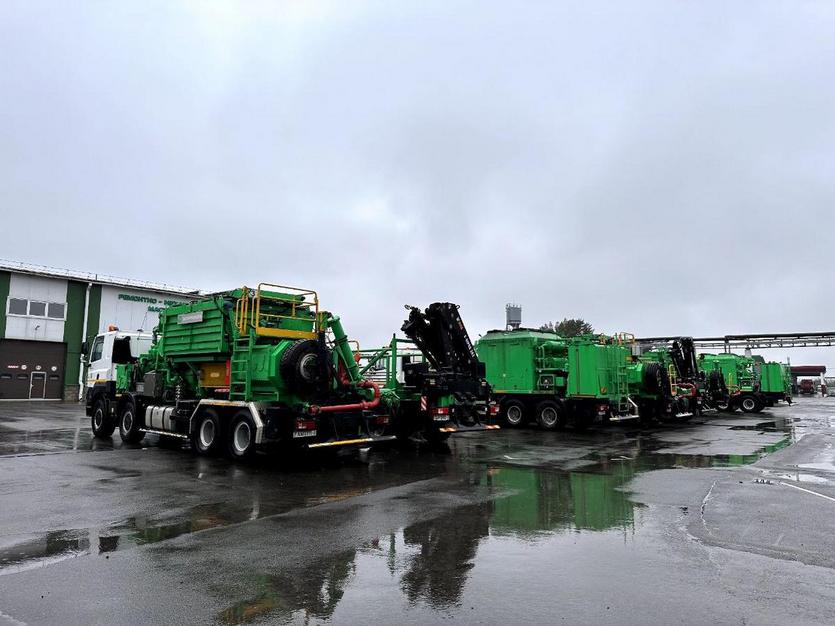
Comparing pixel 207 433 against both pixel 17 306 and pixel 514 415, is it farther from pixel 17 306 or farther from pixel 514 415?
pixel 17 306

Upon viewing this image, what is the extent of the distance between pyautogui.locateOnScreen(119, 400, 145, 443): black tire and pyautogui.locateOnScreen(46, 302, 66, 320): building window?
1007 inches

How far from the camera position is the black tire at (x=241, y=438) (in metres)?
11.9

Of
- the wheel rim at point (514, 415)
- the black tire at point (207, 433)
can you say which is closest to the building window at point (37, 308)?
the black tire at point (207, 433)

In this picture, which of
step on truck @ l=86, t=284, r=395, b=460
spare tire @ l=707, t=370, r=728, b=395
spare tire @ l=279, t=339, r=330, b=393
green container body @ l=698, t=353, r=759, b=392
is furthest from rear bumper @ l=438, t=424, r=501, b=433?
green container body @ l=698, t=353, r=759, b=392

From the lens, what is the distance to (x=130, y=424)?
15500mm

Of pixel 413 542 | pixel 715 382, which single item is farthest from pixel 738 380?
pixel 413 542

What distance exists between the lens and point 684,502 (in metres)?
8.34

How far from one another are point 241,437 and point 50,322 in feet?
102

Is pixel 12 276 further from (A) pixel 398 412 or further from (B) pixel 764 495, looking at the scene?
(B) pixel 764 495

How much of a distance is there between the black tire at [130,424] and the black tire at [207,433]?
282 cm

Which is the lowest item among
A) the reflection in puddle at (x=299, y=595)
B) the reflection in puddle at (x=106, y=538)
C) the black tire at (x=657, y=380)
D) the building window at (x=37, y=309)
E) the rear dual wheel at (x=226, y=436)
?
the reflection in puddle at (x=299, y=595)

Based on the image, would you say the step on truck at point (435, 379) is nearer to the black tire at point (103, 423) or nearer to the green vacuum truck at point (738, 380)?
the black tire at point (103, 423)

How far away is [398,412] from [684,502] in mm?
7670

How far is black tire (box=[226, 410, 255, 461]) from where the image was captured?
38.9ft
